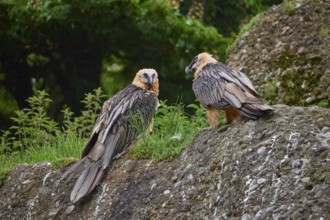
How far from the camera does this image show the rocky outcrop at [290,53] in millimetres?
9602

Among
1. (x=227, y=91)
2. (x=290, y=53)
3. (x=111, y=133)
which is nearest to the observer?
(x=227, y=91)

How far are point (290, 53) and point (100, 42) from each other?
627 centimetres

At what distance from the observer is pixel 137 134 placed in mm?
9305

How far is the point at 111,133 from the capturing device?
930 cm

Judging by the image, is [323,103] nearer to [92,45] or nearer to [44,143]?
[44,143]

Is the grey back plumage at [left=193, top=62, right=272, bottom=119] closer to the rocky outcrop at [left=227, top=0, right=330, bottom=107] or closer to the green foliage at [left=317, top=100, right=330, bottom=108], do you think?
the green foliage at [left=317, top=100, right=330, bottom=108]

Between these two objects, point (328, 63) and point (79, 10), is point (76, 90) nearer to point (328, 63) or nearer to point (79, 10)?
point (79, 10)

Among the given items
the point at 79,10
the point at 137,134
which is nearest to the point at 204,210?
the point at 137,134

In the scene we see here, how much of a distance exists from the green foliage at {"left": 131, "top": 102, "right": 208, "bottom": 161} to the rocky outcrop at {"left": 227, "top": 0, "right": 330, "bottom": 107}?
87cm

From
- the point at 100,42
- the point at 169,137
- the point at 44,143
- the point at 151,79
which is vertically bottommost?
the point at 44,143

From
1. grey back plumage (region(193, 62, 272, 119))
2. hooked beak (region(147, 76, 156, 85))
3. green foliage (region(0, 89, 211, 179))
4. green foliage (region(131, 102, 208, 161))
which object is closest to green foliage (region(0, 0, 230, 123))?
green foliage (region(0, 89, 211, 179))

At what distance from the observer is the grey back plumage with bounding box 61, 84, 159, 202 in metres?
8.84

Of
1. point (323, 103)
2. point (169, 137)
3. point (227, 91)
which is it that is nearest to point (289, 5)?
point (323, 103)

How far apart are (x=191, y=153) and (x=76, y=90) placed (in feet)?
23.7
